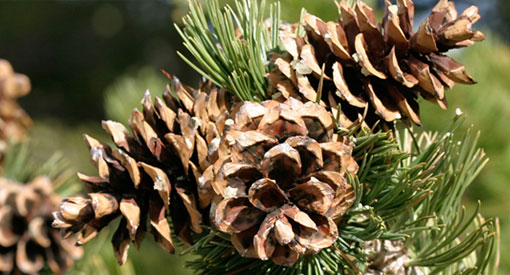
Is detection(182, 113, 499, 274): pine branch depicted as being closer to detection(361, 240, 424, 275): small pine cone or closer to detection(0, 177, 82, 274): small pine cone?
detection(361, 240, 424, 275): small pine cone

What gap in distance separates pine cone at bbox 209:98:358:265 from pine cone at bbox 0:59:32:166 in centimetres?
84

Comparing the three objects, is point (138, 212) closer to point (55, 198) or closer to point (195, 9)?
point (195, 9)

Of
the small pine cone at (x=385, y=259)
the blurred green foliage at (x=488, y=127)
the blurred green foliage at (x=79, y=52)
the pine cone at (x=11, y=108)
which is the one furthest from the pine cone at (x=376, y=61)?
the blurred green foliage at (x=79, y=52)

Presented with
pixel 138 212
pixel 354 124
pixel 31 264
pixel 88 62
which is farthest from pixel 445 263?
pixel 88 62

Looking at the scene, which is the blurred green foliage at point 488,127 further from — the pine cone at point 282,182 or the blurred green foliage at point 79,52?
the blurred green foliage at point 79,52

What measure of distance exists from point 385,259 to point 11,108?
976 mm

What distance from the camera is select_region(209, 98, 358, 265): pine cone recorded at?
0.49 metres

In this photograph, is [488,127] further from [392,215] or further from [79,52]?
[79,52]

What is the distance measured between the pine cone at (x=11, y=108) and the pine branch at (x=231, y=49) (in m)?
0.73

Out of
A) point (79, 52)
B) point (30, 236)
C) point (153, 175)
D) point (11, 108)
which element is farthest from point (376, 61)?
point (79, 52)

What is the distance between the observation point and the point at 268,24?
0.69 meters

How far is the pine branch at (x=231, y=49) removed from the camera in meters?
0.58

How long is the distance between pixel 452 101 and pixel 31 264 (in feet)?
2.99

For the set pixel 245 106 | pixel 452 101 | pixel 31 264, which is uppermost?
pixel 245 106
